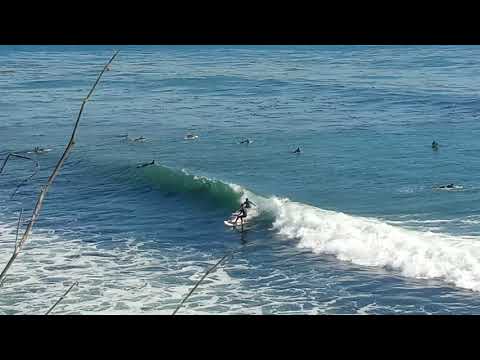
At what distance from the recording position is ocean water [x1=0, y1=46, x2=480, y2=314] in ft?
52.6

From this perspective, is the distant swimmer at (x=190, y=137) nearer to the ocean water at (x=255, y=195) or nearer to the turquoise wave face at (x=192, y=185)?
the ocean water at (x=255, y=195)

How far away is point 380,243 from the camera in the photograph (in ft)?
62.3

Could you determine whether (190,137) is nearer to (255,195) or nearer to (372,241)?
(255,195)

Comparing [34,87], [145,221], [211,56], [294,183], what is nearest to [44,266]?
[145,221]

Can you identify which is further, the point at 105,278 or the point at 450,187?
the point at 450,187

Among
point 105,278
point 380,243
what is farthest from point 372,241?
point 105,278

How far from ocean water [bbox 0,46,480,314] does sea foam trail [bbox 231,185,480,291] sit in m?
0.05

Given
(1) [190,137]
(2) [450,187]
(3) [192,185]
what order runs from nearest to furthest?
(2) [450,187]
(3) [192,185]
(1) [190,137]

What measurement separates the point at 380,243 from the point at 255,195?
646 centimetres

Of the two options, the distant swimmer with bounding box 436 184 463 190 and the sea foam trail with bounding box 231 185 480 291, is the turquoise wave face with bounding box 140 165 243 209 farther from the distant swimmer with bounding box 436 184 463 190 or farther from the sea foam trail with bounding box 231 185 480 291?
the distant swimmer with bounding box 436 184 463 190

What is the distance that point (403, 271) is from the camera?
1762cm

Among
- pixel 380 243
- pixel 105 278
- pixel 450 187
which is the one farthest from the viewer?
pixel 450 187

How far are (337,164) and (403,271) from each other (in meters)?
10.5
